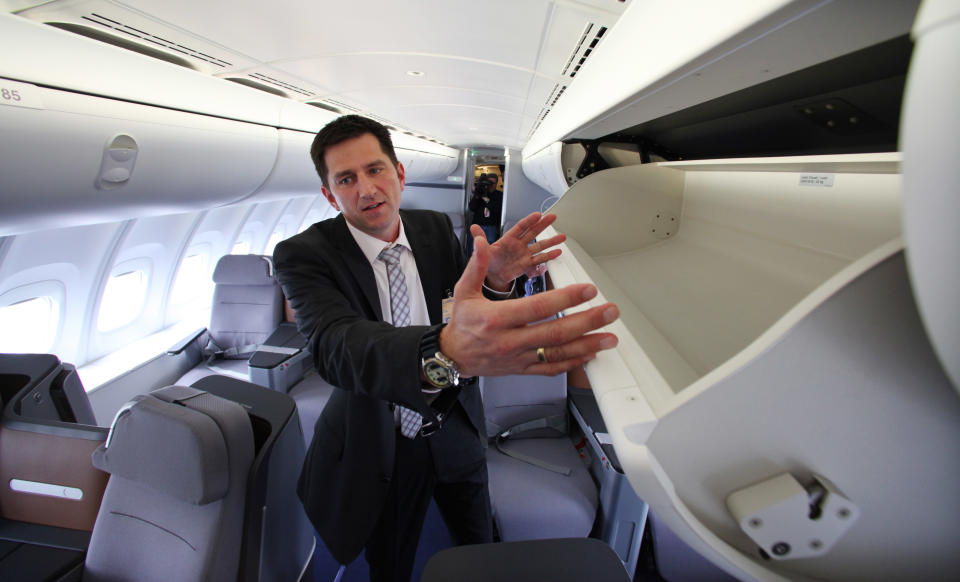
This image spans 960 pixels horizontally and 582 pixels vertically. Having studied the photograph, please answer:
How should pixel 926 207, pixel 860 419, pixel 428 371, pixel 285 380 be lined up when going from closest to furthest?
1. pixel 926 207
2. pixel 860 419
3. pixel 428 371
4. pixel 285 380

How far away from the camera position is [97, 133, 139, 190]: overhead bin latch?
5.00 ft

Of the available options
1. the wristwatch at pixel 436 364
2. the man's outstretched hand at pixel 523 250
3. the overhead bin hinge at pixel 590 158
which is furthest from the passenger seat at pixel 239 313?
the wristwatch at pixel 436 364

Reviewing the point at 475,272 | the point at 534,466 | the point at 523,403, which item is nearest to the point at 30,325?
the point at 523,403

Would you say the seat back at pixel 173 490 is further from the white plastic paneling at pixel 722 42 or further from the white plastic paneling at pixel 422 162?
the white plastic paneling at pixel 422 162

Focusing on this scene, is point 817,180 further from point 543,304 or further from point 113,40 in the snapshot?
point 113,40

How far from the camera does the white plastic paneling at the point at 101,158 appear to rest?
48.9 inches

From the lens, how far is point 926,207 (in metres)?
0.28

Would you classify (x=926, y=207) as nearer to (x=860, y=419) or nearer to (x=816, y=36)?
(x=860, y=419)

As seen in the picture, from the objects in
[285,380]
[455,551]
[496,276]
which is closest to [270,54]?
[496,276]

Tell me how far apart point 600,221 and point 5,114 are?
202cm

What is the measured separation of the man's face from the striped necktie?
0.31 ft

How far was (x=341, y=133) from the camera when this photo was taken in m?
1.58

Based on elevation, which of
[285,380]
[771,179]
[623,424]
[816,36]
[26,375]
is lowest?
[285,380]

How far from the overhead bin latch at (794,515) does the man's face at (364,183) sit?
1.46 meters
